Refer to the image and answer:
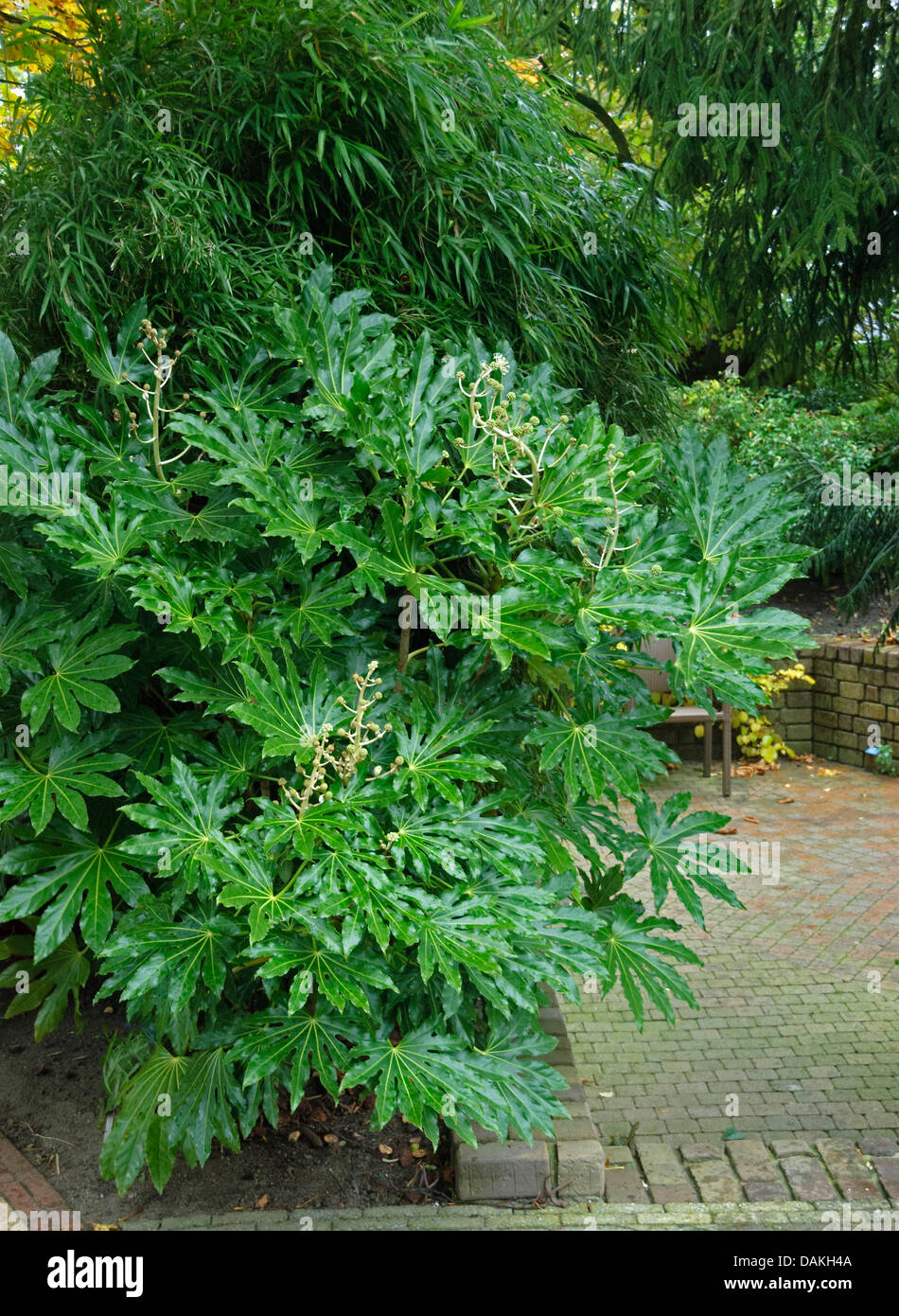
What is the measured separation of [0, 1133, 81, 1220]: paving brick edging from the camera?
11.1 ft

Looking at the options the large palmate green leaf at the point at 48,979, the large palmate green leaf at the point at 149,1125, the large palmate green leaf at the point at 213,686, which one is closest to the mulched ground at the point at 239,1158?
the large palmate green leaf at the point at 149,1125

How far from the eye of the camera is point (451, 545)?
2.95m

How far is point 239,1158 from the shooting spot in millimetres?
3582

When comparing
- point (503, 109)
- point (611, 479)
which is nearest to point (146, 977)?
point (611, 479)

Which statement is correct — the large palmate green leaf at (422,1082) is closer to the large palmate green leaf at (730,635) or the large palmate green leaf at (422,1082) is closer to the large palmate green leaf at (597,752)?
the large palmate green leaf at (597,752)

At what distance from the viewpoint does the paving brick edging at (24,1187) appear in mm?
3375

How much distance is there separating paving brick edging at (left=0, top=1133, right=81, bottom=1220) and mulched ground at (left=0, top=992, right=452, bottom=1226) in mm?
31

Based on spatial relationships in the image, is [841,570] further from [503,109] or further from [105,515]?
[105,515]

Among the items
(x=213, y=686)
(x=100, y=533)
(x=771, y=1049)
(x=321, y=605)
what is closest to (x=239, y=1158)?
(x=213, y=686)

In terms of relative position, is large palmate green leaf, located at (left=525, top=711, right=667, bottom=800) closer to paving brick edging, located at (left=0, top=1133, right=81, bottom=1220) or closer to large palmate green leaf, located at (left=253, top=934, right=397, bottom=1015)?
large palmate green leaf, located at (left=253, top=934, right=397, bottom=1015)

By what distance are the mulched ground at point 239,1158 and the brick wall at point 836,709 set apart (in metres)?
5.91

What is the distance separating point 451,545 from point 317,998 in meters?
1.26

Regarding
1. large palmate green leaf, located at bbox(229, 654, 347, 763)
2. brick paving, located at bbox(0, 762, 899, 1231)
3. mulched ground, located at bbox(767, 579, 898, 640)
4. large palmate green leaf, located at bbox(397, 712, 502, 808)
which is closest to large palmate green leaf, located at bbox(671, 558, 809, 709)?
large palmate green leaf, located at bbox(397, 712, 502, 808)

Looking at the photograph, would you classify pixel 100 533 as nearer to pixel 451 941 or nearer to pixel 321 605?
pixel 321 605
